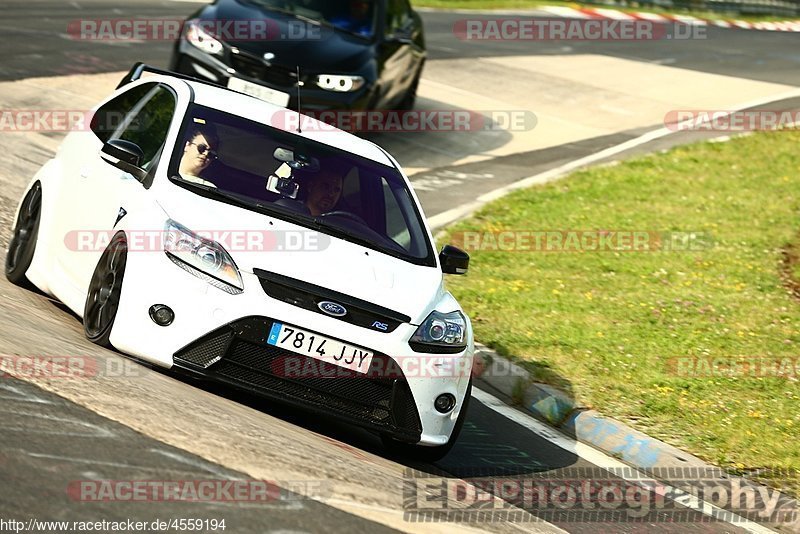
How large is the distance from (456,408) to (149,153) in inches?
92.2

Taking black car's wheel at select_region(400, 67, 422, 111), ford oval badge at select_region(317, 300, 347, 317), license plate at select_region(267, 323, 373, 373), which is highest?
ford oval badge at select_region(317, 300, 347, 317)

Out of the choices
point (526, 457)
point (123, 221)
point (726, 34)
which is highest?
point (123, 221)

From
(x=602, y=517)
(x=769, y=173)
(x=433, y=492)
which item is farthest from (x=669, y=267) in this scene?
(x=433, y=492)

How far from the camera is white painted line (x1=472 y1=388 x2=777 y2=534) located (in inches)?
298

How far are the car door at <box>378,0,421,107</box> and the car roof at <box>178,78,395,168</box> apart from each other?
695cm

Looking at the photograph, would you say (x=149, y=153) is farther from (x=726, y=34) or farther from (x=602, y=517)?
(x=726, y=34)

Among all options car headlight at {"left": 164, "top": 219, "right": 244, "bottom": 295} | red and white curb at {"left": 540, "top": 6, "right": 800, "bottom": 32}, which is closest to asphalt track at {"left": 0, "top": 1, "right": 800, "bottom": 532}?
car headlight at {"left": 164, "top": 219, "right": 244, "bottom": 295}

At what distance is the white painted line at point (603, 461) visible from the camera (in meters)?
7.58

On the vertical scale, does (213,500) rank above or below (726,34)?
above

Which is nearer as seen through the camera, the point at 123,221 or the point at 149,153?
the point at 123,221

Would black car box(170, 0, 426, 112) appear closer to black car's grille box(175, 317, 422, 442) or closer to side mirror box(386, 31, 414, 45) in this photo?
side mirror box(386, 31, 414, 45)

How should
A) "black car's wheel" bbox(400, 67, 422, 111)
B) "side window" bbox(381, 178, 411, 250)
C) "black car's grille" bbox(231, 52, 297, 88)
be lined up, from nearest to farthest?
"side window" bbox(381, 178, 411, 250)
"black car's grille" bbox(231, 52, 297, 88)
"black car's wheel" bbox(400, 67, 422, 111)

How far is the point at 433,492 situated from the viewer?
21.0ft

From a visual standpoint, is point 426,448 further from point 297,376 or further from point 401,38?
point 401,38
